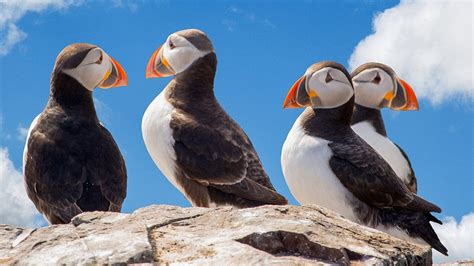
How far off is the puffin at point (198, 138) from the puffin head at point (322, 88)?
0.81 metres

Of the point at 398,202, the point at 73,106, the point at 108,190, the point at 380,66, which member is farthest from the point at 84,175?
the point at 380,66

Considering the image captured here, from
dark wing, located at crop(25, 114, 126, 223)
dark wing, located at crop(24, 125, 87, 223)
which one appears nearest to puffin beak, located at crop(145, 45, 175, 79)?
dark wing, located at crop(25, 114, 126, 223)

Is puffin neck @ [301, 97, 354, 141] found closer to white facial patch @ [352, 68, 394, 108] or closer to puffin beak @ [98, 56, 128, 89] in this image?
white facial patch @ [352, 68, 394, 108]

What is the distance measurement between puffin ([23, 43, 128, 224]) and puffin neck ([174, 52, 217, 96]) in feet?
2.91

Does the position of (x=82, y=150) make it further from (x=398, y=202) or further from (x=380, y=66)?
(x=380, y=66)

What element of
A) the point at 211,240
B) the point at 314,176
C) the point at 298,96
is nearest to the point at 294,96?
the point at 298,96

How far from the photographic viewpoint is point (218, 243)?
16.8 ft

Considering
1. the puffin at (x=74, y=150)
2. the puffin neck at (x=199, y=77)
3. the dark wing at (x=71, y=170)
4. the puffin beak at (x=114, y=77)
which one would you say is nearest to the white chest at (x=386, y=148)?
the puffin neck at (x=199, y=77)

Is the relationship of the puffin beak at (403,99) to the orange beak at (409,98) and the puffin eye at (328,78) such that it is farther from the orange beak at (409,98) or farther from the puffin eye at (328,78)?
the puffin eye at (328,78)

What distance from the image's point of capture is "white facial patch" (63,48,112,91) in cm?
962

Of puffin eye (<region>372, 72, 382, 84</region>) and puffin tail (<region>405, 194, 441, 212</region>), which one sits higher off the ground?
puffin eye (<region>372, 72, 382, 84</region>)

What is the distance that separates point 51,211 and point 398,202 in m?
3.96

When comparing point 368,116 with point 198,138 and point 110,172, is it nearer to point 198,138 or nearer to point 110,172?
point 198,138

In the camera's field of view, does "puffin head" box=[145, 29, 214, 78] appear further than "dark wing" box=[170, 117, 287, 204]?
Yes
